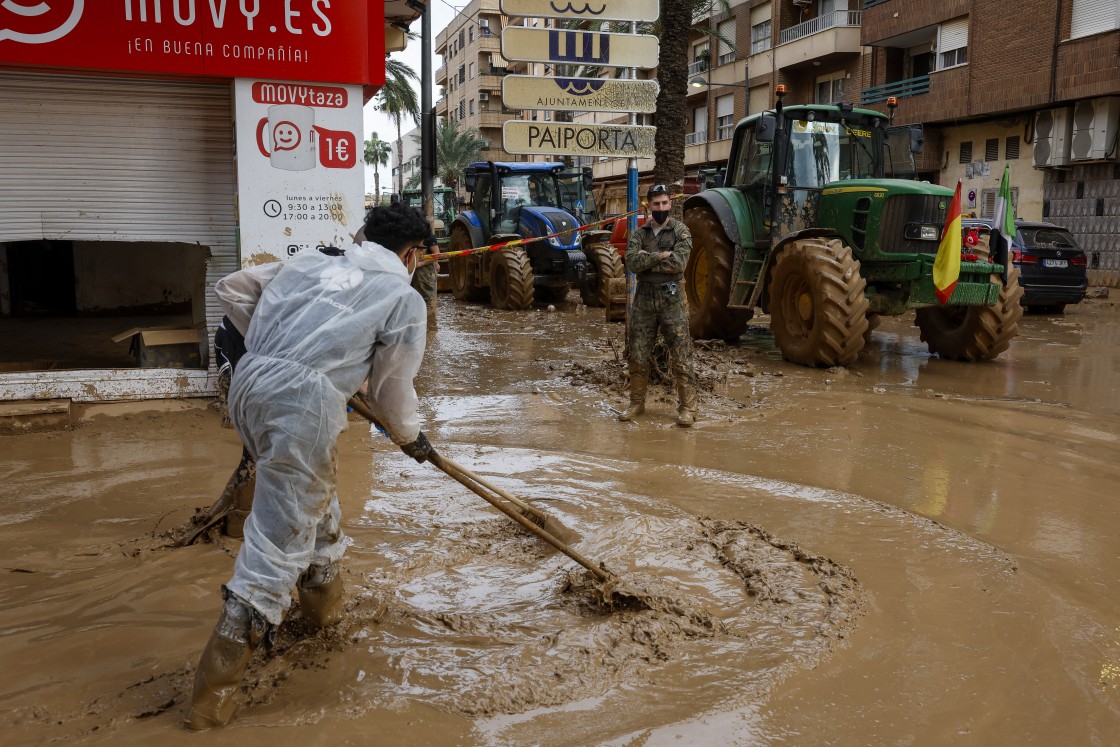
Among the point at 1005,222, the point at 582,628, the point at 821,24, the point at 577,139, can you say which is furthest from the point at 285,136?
the point at 821,24

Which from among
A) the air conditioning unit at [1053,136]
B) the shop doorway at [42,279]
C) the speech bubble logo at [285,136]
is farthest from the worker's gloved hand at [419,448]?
the air conditioning unit at [1053,136]

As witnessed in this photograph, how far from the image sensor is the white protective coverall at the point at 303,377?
282cm

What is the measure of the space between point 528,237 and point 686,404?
30.0 ft

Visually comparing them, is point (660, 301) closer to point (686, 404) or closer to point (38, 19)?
point (686, 404)

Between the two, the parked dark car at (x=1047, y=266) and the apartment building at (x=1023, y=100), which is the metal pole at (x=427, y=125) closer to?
the parked dark car at (x=1047, y=266)

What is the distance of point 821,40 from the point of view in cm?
2616

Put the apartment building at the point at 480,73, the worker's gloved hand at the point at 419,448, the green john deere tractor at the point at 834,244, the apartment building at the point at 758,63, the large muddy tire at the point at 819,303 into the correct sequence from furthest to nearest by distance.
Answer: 1. the apartment building at the point at 480,73
2. the apartment building at the point at 758,63
3. the green john deere tractor at the point at 834,244
4. the large muddy tire at the point at 819,303
5. the worker's gloved hand at the point at 419,448

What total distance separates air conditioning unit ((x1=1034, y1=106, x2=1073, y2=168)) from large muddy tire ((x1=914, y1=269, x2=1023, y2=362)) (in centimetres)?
1172

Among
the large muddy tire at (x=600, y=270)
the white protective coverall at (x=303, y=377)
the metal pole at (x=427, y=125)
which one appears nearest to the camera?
the white protective coverall at (x=303, y=377)

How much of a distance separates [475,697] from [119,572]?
1937 millimetres

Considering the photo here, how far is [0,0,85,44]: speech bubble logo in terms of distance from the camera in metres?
6.26

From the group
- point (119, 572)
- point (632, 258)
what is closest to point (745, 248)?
point (632, 258)

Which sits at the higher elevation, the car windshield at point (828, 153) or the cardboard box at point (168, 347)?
the car windshield at point (828, 153)

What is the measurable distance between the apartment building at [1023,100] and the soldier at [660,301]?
1506cm
